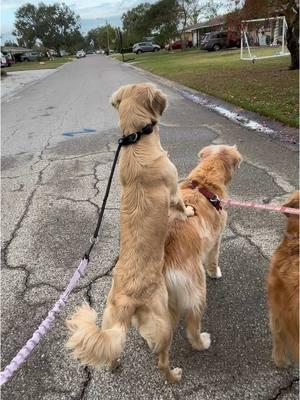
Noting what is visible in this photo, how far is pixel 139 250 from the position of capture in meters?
2.33

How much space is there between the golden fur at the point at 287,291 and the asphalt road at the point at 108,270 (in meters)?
0.34

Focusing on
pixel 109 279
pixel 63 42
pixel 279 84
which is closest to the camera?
Result: pixel 109 279

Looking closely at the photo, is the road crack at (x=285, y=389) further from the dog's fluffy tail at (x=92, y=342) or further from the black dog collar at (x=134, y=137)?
the black dog collar at (x=134, y=137)

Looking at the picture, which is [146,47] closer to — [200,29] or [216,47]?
[200,29]

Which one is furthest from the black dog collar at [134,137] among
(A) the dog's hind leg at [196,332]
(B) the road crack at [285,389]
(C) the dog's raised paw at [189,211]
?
(B) the road crack at [285,389]

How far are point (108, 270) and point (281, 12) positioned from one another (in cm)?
1628

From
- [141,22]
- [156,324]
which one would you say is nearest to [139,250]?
[156,324]

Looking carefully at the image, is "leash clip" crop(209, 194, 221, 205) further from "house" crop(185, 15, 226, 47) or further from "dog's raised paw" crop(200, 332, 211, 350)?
"house" crop(185, 15, 226, 47)

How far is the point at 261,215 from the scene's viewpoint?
4598 mm

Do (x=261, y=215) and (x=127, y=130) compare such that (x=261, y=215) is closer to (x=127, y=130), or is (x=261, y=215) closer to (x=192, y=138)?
(x=127, y=130)

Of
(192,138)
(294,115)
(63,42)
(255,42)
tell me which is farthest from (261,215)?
(63,42)

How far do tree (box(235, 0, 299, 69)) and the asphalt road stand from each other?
9.79m

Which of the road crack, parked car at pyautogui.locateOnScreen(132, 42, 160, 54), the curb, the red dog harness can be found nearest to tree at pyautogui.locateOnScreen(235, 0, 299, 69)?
the curb

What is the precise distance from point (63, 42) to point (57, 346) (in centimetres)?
13742
